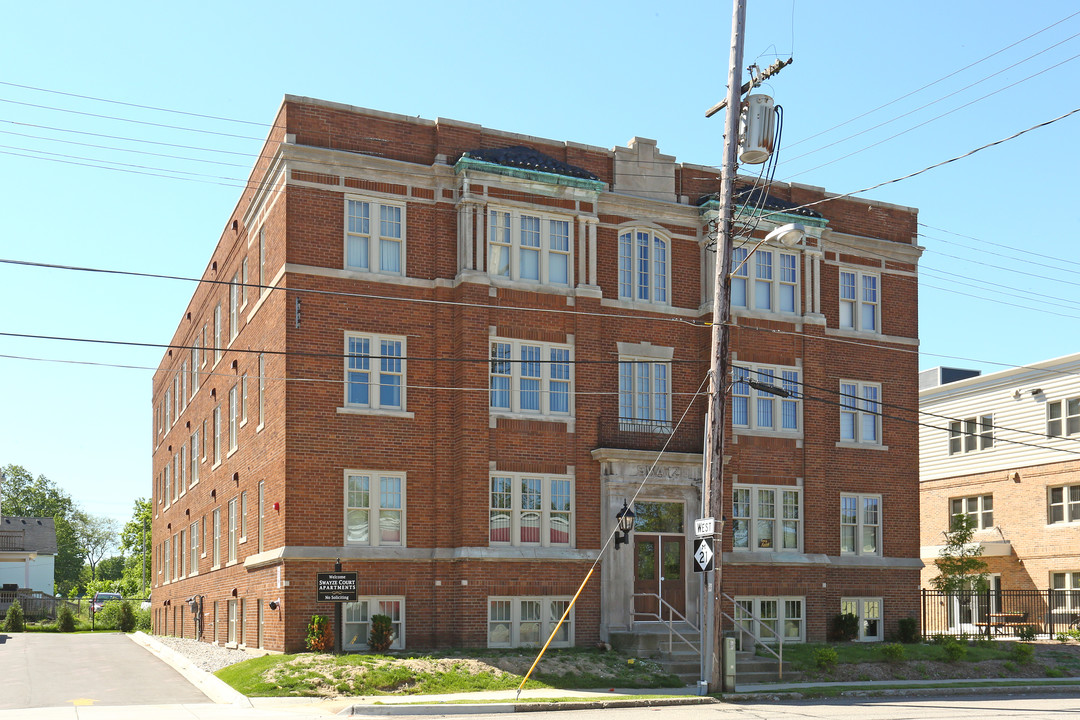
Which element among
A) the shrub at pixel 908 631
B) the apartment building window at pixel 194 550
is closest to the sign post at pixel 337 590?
the shrub at pixel 908 631

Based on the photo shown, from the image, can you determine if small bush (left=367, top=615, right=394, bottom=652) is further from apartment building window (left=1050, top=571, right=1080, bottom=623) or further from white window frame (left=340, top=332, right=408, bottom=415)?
apartment building window (left=1050, top=571, right=1080, bottom=623)

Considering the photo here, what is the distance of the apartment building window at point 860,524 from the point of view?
3275 cm

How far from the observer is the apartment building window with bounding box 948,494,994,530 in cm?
4644

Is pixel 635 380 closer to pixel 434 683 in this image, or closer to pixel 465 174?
pixel 465 174

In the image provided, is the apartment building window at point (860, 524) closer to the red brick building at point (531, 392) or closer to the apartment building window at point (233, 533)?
the red brick building at point (531, 392)

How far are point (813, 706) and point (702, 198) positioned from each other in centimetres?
1502

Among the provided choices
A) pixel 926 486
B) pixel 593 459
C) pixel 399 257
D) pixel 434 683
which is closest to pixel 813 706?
pixel 434 683

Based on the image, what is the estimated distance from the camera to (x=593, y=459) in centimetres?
2881

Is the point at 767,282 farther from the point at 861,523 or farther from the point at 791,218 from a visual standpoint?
the point at 861,523

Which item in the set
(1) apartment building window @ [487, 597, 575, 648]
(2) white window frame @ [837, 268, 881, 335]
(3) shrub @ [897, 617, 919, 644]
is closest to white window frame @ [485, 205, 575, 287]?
(1) apartment building window @ [487, 597, 575, 648]

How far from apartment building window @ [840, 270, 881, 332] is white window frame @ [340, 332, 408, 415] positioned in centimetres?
1358

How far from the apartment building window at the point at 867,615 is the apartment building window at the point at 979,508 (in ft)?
48.6

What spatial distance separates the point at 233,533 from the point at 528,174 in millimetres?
13527

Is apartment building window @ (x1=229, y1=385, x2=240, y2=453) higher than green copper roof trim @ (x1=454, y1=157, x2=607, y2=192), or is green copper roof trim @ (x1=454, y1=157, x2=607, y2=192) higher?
green copper roof trim @ (x1=454, y1=157, x2=607, y2=192)
